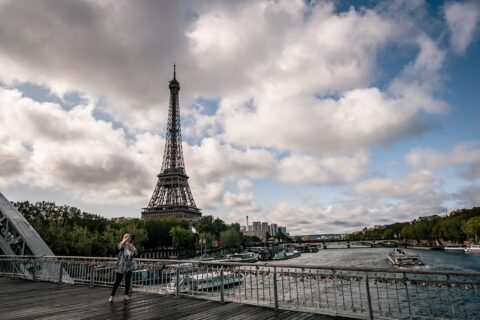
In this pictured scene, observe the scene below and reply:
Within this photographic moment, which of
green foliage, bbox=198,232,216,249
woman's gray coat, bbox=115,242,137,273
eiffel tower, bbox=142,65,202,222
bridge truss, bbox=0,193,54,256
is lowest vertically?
green foliage, bbox=198,232,216,249

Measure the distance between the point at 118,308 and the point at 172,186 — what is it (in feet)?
330

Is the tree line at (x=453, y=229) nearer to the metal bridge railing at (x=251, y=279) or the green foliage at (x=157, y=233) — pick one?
the green foliage at (x=157, y=233)

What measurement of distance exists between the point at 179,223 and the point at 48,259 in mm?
79724

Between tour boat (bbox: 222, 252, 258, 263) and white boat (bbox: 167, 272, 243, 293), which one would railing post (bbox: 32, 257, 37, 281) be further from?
tour boat (bbox: 222, 252, 258, 263)

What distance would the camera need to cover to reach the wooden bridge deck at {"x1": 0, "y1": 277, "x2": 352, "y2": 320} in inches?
333

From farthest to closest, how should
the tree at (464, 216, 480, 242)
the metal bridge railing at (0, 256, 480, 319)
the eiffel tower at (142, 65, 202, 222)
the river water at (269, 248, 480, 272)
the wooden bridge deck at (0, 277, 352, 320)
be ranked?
the eiffel tower at (142, 65, 202, 222), the tree at (464, 216, 480, 242), the river water at (269, 248, 480, 272), the wooden bridge deck at (0, 277, 352, 320), the metal bridge railing at (0, 256, 480, 319)

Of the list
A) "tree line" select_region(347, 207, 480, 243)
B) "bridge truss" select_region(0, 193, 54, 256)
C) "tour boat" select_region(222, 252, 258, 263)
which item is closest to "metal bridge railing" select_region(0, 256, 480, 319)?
"bridge truss" select_region(0, 193, 54, 256)

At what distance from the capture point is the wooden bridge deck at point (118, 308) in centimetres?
845

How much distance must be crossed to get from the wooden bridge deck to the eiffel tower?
93.9 m

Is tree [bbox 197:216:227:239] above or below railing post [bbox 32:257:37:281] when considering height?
above

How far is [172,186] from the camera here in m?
108

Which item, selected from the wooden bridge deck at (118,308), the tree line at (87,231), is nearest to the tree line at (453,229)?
the tree line at (87,231)

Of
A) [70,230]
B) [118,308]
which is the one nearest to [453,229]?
[70,230]

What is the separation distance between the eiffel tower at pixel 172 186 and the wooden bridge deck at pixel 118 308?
93.9 m
